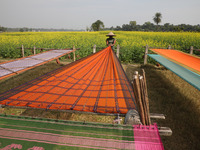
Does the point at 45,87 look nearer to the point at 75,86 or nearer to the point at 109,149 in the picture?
the point at 75,86

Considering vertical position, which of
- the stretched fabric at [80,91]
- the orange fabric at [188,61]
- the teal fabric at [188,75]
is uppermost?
the orange fabric at [188,61]

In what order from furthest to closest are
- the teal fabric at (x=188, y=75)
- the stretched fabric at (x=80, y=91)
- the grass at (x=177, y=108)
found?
the grass at (x=177, y=108) < the teal fabric at (x=188, y=75) < the stretched fabric at (x=80, y=91)

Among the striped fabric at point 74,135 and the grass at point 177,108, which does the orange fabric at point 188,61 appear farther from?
the striped fabric at point 74,135

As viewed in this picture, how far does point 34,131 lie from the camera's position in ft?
5.48

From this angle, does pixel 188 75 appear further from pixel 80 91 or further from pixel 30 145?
pixel 30 145

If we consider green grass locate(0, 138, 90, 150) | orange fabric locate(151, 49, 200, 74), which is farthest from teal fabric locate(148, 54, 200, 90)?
green grass locate(0, 138, 90, 150)

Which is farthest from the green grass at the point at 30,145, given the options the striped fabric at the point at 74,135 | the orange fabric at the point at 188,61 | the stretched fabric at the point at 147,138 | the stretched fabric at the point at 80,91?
the orange fabric at the point at 188,61

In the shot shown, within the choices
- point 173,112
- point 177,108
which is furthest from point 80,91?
point 177,108

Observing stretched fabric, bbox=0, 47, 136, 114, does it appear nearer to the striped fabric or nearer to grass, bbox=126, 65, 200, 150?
the striped fabric

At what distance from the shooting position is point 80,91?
114 inches

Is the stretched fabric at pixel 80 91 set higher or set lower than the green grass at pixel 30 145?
higher

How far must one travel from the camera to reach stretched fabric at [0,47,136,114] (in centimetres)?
235

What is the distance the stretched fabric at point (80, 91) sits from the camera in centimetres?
235

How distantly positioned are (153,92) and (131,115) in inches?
153
